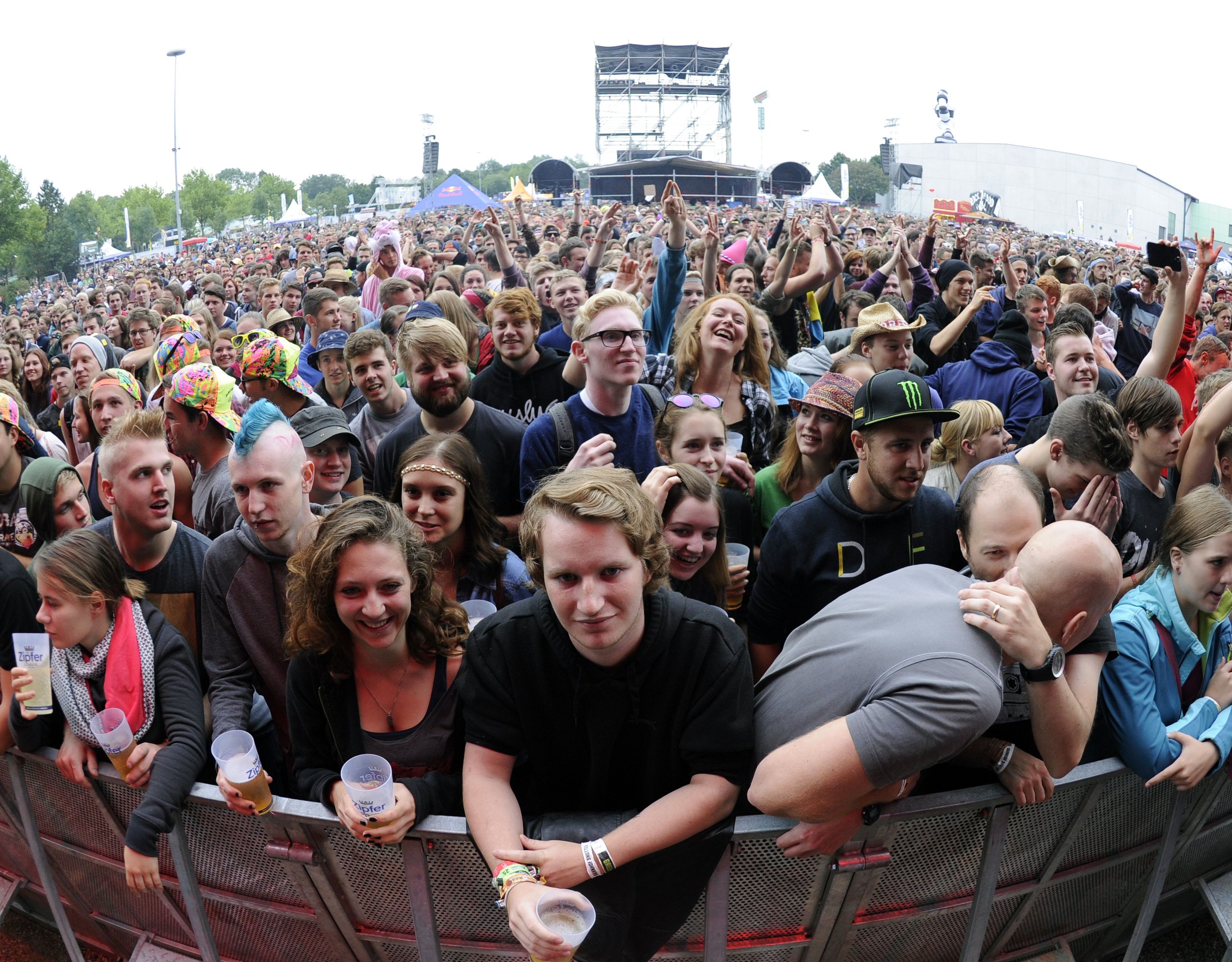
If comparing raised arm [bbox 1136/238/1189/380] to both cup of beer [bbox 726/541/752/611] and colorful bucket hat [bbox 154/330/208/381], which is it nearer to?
cup of beer [bbox 726/541/752/611]

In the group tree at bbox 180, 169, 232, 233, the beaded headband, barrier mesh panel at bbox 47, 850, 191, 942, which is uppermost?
tree at bbox 180, 169, 232, 233

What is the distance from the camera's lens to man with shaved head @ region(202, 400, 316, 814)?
2.91 metres

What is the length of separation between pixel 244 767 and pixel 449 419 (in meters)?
2.11

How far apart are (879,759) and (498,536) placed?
6.18 ft

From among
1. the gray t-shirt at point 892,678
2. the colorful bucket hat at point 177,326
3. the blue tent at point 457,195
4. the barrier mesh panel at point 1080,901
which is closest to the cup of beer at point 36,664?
the gray t-shirt at point 892,678

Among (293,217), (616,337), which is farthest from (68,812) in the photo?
(293,217)

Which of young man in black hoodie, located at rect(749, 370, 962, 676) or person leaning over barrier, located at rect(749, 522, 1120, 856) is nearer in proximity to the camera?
person leaning over barrier, located at rect(749, 522, 1120, 856)

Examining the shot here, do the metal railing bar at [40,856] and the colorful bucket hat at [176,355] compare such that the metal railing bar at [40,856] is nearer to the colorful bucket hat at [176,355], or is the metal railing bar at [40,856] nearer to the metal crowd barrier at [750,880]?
the metal crowd barrier at [750,880]

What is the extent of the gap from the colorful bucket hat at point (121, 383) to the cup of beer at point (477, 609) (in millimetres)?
2923

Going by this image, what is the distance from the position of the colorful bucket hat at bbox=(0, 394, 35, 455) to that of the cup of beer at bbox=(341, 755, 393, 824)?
2.66 meters

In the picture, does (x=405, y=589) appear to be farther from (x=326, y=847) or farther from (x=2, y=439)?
(x=2, y=439)

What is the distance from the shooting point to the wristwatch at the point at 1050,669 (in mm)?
2018

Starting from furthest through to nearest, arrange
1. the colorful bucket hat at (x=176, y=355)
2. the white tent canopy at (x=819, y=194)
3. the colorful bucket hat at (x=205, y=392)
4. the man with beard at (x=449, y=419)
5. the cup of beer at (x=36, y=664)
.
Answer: the white tent canopy at (x=819, y=194), the colorful bucket hat at (x=176, y=355), the man with beard at (x=449, y=419), the colorful bucket hat at (x=205, y=392), the cup of beer at (x=36, y=664)

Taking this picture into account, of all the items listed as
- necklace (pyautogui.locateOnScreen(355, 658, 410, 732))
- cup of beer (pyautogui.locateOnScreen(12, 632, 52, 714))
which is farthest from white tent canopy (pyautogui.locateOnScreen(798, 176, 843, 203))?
cup of beer (pyautogui.locateOnScreen(12, 632, 52, 714))
